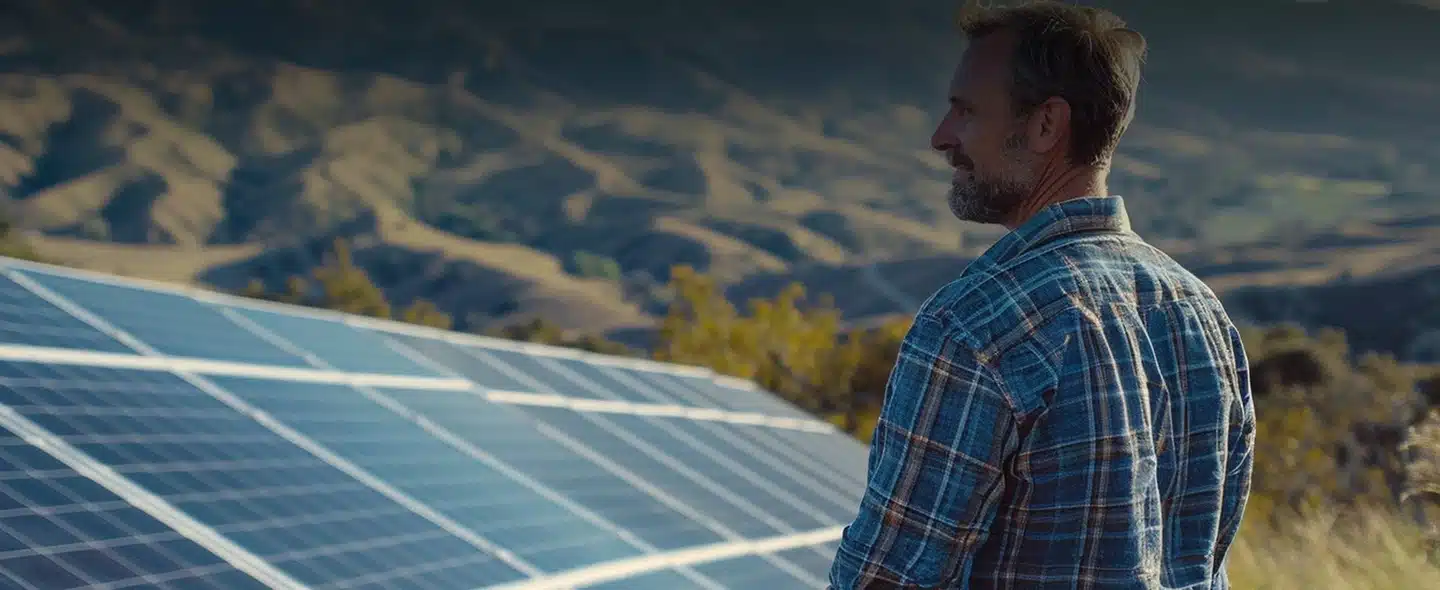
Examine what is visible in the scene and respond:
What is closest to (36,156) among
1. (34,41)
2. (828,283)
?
(34,41)

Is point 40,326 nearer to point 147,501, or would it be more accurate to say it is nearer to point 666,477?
point 147,501

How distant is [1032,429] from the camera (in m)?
3.02

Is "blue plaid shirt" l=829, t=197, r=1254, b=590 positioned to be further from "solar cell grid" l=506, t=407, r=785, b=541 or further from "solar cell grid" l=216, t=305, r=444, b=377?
"solar cell grid" l=216, t=305, r=444, b=377

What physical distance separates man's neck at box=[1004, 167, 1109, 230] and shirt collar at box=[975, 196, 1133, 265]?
0.08 feet

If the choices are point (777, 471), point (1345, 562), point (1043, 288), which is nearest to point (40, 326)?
point (777, 471)

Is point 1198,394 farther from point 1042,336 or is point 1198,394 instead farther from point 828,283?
point 828,283

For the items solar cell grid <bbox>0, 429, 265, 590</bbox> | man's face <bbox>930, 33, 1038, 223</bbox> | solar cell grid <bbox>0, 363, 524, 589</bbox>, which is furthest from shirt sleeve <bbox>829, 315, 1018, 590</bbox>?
solar cell grid <bbox>0, 363, 524, 589</bbox>

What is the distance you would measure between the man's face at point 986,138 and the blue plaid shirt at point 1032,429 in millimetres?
107

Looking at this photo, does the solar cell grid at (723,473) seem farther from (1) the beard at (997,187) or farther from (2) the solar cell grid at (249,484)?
(1) the beard at (997,187)

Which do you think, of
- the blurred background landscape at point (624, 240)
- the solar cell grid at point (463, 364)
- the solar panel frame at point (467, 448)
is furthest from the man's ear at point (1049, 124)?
the blurred background landscape at point (624, 240)

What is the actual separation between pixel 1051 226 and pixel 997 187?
5.9 inches

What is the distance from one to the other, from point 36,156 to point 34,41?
1725 inches

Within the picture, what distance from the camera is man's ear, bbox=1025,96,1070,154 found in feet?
10.7

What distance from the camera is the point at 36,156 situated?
522 ft
